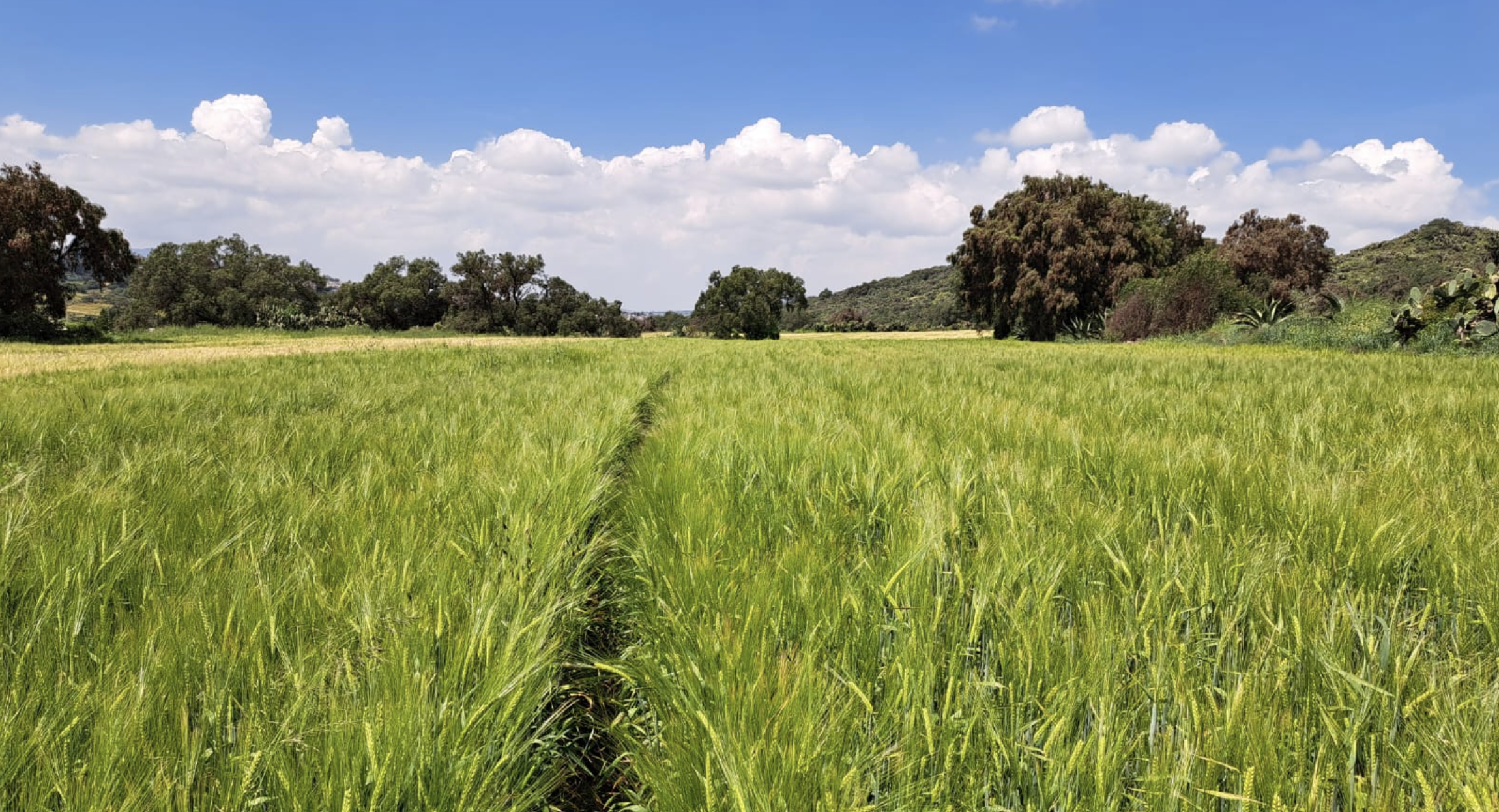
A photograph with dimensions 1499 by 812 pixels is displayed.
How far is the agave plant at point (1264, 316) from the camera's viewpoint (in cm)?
1675

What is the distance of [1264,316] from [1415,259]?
54734 millimetres

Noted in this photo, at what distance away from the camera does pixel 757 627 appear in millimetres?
1136

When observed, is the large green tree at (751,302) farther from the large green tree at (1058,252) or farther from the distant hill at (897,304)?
the distant hill at (897,304)

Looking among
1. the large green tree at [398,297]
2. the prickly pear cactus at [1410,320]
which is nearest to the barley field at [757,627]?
the prickly pear cactus at [1410,320]

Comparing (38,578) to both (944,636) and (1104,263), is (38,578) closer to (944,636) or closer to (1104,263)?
(944,636)

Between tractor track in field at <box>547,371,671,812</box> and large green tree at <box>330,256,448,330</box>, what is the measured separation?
6780cm

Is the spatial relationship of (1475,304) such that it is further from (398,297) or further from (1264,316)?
(398,297)

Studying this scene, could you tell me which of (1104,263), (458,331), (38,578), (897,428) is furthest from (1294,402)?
(458,331)

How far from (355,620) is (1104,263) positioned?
3508cm

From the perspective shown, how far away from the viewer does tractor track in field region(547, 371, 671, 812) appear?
3.74 feet

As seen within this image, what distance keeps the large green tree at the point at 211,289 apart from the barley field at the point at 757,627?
230ft

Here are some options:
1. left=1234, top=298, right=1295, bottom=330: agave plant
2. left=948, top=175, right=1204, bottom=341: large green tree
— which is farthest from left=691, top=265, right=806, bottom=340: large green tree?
left=1234, top=298, right=1295, bottom=330: agave plant

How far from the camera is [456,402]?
4.61 metres

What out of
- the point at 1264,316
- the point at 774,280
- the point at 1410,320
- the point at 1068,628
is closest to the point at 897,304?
the point at 774,280
